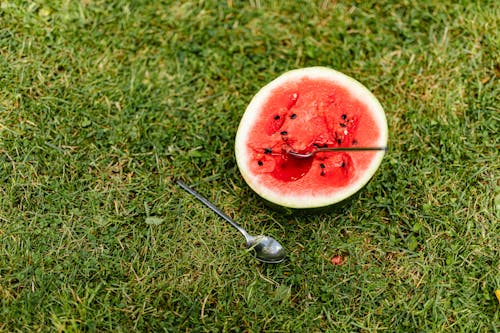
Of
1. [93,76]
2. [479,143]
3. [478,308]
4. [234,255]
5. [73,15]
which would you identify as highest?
[73,15]

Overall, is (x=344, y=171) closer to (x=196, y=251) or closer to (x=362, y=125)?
(x=362, y=125)

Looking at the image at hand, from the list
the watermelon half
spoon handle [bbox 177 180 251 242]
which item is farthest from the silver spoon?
the watermelon half

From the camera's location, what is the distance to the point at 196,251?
2648 mm

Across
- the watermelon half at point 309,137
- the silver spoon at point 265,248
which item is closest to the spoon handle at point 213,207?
the silver spoon at point 265,248

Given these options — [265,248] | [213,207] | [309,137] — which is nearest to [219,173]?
[213,207]

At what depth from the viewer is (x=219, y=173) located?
279 cm

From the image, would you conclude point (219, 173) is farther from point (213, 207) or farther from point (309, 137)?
point (309, 137)

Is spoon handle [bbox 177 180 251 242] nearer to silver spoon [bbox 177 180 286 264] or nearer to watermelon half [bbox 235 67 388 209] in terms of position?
silver spoon [bbox 177 180 286 264]

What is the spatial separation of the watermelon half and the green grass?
349 mm

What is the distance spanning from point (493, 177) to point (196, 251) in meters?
1.70

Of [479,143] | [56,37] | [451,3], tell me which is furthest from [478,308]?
[56,37]

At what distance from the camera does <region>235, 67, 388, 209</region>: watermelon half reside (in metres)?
2.38

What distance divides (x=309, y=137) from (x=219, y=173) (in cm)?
61

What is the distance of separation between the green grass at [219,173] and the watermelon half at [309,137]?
1.14ft
